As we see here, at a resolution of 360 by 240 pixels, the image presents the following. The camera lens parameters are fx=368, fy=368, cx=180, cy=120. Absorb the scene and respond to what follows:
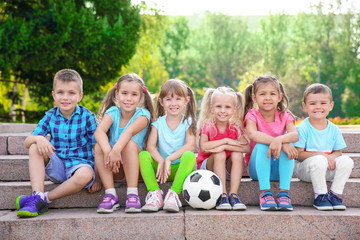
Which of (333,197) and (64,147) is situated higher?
(64,147)

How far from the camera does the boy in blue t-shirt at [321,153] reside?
3.40 m

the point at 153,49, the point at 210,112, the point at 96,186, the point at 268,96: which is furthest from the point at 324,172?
the point at 153,49

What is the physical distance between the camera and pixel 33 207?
319 centimetres

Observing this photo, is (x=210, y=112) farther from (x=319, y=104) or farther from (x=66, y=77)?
(x=66, y=77)

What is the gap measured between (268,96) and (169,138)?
3.55 ft

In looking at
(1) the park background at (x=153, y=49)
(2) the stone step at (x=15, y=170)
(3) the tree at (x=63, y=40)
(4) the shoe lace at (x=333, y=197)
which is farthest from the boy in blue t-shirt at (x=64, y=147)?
(3) the tree at (x=63, y=40)

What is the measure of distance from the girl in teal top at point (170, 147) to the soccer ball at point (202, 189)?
0.10 m

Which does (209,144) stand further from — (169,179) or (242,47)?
(242,47)

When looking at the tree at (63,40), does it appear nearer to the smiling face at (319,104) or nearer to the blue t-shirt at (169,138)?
the blue t-shirt at (169,138)

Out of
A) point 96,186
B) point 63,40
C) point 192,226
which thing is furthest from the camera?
point 63,40

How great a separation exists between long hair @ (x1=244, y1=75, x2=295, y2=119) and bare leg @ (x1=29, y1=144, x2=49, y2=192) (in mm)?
2142

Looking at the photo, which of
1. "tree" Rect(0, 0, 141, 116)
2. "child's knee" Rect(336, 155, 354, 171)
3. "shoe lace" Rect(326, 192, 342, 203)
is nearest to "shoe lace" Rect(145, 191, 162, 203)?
"shoe lace" Rect(326, 192, 342, 203)

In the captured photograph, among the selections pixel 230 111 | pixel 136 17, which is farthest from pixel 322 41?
pixel 230 111

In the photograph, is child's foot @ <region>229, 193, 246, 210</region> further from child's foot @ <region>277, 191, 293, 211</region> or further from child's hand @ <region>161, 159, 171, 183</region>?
child's hand @ <region>161, 159, 171, 183</region>
